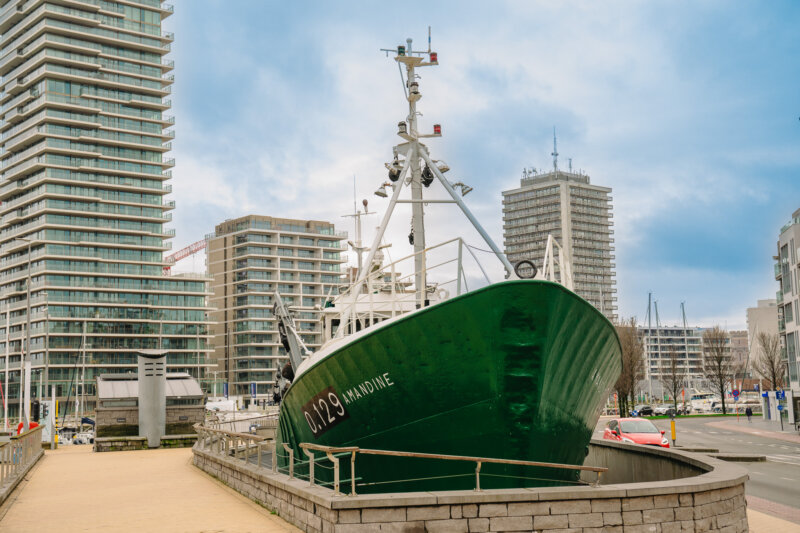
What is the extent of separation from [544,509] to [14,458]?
14.1m

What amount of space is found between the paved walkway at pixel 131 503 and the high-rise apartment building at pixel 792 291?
4621 cm

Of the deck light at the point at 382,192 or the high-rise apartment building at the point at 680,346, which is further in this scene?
the high-rise apartment building at the point at 680,346

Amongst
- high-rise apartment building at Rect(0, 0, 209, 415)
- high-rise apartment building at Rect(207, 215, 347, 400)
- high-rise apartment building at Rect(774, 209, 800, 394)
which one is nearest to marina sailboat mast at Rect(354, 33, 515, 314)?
high-rise apartment building at Rect(774, 209, 800, 394)

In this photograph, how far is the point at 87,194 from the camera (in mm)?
95375

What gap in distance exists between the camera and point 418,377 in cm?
1092

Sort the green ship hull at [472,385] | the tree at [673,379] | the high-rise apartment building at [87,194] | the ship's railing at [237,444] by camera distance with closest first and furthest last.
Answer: the green ship hull at [472,385] → the ship's railing at [237,444] → the tree at [673,379] → the high-rise apartment building at [87,194]

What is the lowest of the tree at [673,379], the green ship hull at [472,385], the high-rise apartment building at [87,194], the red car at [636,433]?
the tree at [673,379]

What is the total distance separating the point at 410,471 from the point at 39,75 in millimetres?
97840

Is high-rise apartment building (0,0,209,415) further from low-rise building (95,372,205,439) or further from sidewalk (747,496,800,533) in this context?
sidewalk (747,496,800,533)

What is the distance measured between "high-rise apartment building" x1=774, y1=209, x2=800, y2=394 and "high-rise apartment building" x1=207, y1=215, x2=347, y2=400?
6703cm

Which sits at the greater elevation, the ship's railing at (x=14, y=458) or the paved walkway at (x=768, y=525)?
the ship's railing at (x=14, y=458)

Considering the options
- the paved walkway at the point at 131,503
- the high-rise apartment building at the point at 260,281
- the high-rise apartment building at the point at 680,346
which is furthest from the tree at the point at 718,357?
the high-rise apartment building at the point at 680,346

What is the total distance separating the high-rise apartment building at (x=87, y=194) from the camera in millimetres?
92500

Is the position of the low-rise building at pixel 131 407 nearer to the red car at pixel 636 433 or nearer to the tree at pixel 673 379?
the red car at pixel 636 433
